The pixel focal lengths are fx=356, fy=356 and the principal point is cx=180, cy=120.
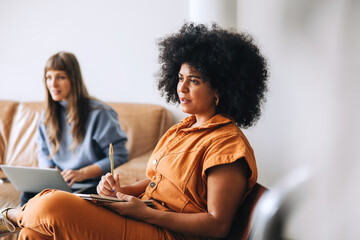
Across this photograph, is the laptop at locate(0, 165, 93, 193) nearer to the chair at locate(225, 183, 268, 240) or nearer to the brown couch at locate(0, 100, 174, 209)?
the brown couch at locate(0, 100, 174, 209)

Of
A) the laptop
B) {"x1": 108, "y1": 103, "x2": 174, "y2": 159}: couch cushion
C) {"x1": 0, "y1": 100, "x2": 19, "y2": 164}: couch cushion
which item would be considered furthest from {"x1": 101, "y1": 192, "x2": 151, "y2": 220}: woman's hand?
{"x1": 0, "y1": 100, "x2": 19, "y2": 164}: couch cushion

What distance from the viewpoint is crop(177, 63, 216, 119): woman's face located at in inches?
44.6

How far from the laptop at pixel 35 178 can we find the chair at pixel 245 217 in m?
0.81

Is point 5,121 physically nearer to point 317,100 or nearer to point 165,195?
point 165,195

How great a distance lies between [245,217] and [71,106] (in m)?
1.23

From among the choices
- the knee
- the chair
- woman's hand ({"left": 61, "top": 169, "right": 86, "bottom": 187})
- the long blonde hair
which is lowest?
woman's hand ({"left": 61, "top": 169, "right": 86, "bottom": 187})

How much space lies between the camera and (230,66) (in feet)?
3.53

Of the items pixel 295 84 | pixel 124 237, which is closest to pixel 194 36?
pixel 124 237

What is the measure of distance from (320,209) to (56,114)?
1.96m

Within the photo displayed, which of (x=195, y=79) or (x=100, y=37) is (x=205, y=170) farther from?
(x=100, y=37)

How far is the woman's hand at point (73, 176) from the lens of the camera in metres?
1.71

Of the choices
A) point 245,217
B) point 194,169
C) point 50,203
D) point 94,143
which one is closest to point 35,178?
point 94,143

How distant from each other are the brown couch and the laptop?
1.74 feet

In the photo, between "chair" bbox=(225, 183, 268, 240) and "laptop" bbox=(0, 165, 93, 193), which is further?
"laptop" bbox=(0, 165, 93, 193)
